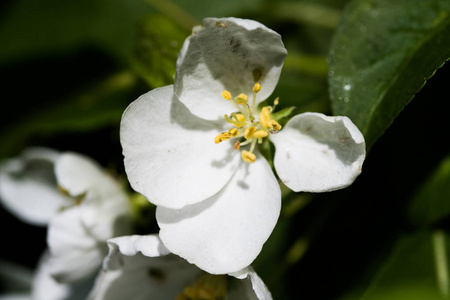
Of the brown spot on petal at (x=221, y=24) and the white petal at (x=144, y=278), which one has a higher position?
the brown spot on petal at (x=221, y=24)

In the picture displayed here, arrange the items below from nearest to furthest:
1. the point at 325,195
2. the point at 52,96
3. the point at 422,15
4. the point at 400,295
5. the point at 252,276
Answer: the point at 400,295
the point at 252,276
the point at 422,15
the point at 325,195
the point at 52,96

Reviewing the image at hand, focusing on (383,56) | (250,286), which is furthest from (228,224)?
(383,56)

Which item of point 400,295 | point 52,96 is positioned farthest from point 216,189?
point 52,96

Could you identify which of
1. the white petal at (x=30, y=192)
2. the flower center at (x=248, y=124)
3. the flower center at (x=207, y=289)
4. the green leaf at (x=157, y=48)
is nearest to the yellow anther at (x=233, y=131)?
the flower center at (x=248, y=124)

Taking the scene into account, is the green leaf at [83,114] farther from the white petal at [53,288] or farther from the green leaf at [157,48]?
the white petal at [53,288]

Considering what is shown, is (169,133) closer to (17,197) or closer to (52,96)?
(17,197)

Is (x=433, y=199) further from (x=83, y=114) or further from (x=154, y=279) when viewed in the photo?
(x=83, y=114)
